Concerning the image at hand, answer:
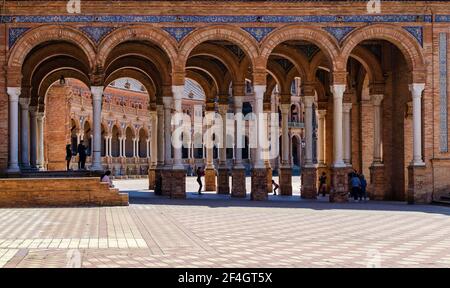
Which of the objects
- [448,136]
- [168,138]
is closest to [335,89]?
[448,136]

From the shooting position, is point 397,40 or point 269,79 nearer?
point 397,40

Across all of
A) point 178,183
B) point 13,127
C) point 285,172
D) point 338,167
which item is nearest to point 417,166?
point 338,167

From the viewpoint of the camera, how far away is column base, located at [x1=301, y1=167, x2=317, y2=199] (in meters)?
26.2

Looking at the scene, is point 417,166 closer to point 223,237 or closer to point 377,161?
point 377,161

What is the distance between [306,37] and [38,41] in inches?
346

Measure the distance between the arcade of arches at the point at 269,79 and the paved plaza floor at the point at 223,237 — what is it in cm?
445

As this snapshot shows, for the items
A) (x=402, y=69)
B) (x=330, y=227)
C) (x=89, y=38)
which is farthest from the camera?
(x=402, y=69)

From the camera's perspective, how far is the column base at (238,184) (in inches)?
1043

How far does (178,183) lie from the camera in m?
24.3

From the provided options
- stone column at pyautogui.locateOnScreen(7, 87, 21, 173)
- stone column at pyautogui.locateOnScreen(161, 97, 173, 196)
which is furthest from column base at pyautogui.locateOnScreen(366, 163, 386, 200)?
stone column at pyautogui.locateOnScreen(7, 87, 21, 173)

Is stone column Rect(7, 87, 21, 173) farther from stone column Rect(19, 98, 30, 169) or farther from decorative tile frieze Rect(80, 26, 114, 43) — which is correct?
decorative tile frieze Rect(80, 26, 114, 43)

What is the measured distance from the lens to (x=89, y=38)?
23469 millimetres
